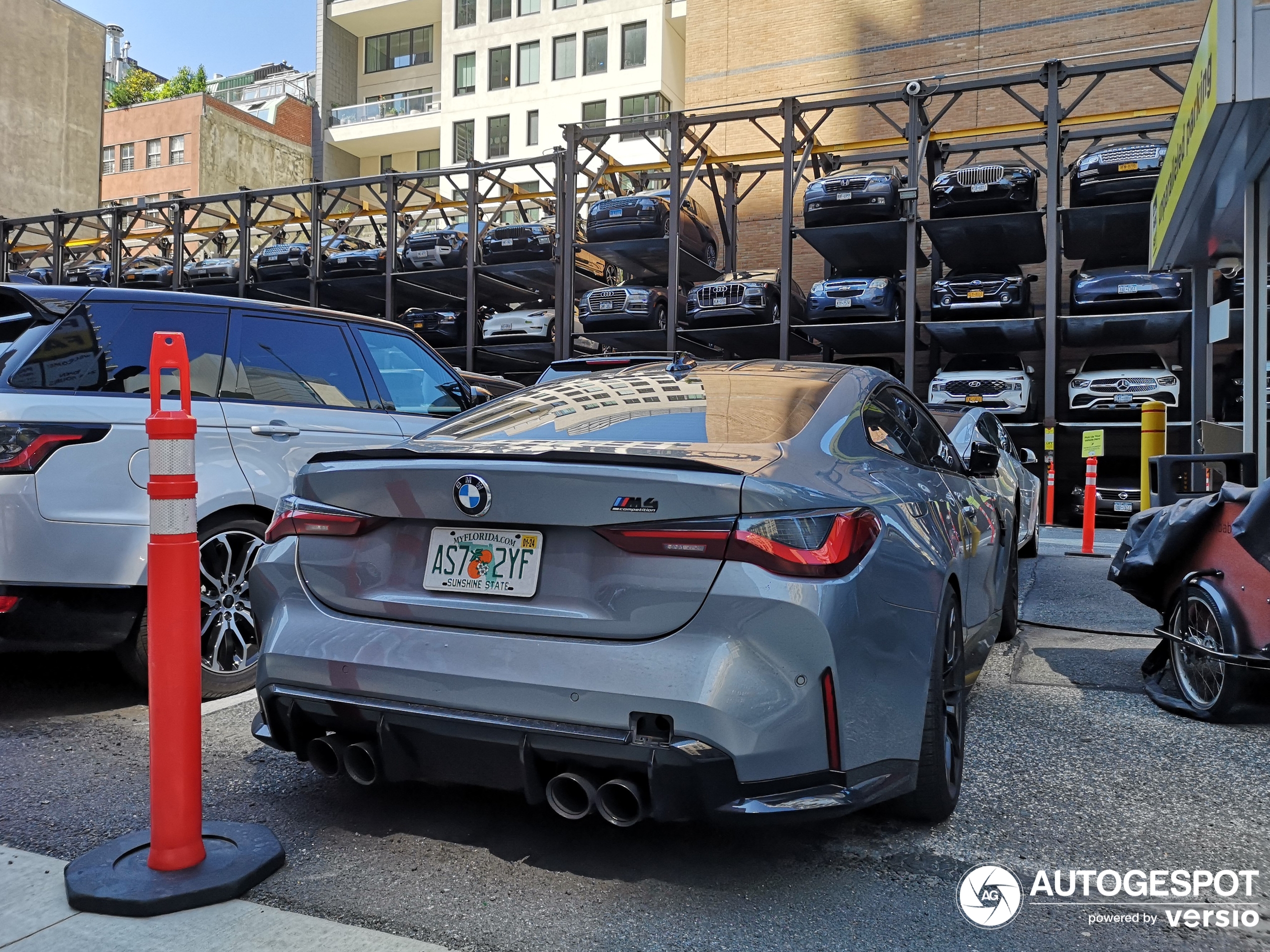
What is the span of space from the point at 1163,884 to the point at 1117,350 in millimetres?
18592

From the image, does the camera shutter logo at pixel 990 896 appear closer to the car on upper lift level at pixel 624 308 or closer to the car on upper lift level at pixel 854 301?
the car on upper lift level at pixel 854 301

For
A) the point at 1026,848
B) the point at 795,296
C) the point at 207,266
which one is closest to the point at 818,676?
the point at 1026,848

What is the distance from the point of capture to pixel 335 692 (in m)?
2.64

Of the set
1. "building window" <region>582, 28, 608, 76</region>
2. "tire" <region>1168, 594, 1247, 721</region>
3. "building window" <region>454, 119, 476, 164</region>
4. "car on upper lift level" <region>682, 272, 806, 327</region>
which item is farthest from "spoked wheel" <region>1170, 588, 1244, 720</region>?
"building window" <region>454, 119, 476, 164</region>

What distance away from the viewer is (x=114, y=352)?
421 cm

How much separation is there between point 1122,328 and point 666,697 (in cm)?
1794

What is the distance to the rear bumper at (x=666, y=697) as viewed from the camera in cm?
233

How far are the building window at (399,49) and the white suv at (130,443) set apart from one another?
44855 mm

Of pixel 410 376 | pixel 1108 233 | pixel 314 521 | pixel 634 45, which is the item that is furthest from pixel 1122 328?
pixel 634 45

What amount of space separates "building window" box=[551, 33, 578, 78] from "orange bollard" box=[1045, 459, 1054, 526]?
102 ft

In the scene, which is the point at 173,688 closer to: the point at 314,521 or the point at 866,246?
the point at 314,521

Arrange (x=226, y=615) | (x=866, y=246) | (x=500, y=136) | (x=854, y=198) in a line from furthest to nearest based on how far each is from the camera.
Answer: (x=500, y=136), (x=866, y=246), (x=854, y=198), (x=226, y=615)

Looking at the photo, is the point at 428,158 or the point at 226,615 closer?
the point at 226,615

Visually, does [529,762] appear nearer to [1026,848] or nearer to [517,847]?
[517,847]
